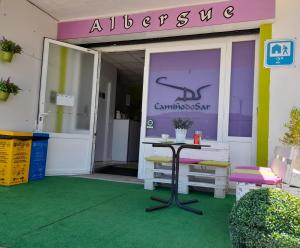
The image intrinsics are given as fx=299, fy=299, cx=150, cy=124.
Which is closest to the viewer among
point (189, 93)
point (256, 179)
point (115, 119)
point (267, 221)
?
point (267, 221)

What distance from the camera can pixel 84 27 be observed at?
5633 mm

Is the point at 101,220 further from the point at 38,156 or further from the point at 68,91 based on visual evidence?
the point at 68,91

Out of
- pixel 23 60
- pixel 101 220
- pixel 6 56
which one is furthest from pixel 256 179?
pixel 23 60

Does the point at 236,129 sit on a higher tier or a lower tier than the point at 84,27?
lower

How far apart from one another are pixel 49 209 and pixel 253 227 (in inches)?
87.2

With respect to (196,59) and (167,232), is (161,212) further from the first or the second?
(196,59)

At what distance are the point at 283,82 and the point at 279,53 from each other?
441 millimetres

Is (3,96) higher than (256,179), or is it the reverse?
(3,96)

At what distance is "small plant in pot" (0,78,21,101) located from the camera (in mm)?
4531

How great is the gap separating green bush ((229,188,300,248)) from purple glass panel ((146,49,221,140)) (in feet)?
10.8

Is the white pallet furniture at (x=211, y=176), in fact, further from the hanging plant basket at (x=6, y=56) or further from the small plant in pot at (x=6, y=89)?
the hanging plant basket at (x=6, y=56)

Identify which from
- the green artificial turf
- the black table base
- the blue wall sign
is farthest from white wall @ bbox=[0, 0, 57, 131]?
the blue wall sign

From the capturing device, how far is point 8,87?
4.59 m

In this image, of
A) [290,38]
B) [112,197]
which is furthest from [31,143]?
[290,38]
